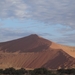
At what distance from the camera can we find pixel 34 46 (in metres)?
113

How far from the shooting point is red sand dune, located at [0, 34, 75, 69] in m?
91.4

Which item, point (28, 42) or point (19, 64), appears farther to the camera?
point (28, 42)

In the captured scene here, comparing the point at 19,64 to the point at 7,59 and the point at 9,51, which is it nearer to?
the point at 7,59

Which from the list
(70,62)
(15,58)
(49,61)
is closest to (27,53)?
(15,58)

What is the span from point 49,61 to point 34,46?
2017 cm

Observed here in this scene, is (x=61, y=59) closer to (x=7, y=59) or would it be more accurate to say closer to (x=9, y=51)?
(x=7, y=59)

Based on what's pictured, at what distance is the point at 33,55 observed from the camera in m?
102

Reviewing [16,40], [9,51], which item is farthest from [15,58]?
[16,40]

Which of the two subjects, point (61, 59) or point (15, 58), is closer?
point (61, 59)

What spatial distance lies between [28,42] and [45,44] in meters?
8.44

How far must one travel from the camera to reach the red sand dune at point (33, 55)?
300 ft

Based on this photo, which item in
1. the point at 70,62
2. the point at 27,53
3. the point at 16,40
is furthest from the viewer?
the point at 16,40

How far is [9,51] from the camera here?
11250cm

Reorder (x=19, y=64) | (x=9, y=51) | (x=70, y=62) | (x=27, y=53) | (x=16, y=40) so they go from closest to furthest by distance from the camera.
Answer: (x=70, y=62), (x=19, y=64), (x=27, y=53), (x=9, y=51), (x=16, y=40)
